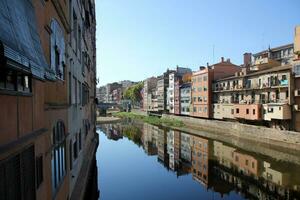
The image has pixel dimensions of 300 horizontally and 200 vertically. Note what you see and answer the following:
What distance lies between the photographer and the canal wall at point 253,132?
3303cm

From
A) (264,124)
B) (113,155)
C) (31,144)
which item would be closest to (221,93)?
(264,124)

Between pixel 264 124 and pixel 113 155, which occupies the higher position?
pixel 264 124

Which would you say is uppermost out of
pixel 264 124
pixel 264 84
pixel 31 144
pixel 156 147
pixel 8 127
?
pixel 264 84

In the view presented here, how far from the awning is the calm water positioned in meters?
16.4

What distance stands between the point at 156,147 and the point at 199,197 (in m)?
22.3

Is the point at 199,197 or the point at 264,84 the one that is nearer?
the point at 199,197

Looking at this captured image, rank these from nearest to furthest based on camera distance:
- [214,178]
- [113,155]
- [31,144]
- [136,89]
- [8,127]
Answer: [8,127] < [31,144] < [214,178] < [113,155] < [136,89]

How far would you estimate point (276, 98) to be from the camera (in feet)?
128

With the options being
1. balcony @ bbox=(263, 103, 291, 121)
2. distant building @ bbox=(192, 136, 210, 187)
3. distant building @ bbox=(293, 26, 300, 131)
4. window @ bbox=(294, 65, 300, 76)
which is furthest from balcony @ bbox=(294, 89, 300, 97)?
distant building @ bbox=(192, 136, 210, 187)

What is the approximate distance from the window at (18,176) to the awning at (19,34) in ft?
5.13

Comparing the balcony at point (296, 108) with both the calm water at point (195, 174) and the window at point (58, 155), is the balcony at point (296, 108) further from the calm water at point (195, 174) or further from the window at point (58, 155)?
the window at point (58, 155)

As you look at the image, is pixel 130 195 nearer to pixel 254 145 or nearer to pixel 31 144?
pixel 31 144

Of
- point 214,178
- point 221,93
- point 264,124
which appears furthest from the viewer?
point 221,93

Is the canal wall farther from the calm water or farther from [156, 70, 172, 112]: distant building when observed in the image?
[156, 70, 172, 112]: distant building
